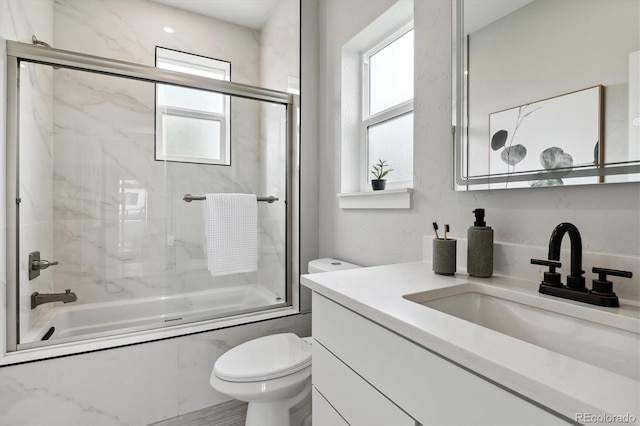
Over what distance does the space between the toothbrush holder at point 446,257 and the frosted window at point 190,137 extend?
4.93ft

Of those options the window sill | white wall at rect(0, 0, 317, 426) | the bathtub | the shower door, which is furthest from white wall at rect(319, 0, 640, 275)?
white wall at rect(0, 0, 317, 426)

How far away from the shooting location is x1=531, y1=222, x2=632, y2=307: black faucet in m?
0.62

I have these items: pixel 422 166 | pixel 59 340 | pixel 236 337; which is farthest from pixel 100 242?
pixel 422 166

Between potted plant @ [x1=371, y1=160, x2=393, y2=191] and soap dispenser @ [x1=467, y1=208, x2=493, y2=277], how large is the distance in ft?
2.26

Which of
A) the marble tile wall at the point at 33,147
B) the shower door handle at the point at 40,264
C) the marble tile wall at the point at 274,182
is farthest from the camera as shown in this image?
the marble tile wall at the point at 274,182

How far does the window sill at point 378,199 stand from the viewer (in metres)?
1.30

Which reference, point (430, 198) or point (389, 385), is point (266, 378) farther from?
point (430, 198)

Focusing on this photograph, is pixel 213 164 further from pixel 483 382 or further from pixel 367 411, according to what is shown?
pixel 483 382

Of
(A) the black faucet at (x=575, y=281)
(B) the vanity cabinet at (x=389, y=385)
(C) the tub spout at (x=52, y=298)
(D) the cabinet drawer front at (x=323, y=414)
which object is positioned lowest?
(D) the cabinet drawer front at (x=323, y=414)

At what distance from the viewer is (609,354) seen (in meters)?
0.56

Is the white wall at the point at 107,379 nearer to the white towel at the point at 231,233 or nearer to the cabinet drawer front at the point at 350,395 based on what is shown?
the white towel at the point at 231,233

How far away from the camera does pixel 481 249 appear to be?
2.90 ft

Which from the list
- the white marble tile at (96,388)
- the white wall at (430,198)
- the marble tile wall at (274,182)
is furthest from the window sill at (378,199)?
the white marble tile at (96,388)

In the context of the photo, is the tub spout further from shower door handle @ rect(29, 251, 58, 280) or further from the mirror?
the mirror
